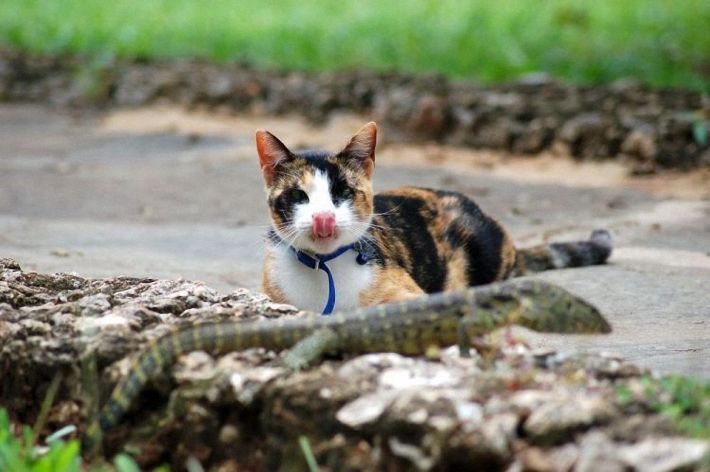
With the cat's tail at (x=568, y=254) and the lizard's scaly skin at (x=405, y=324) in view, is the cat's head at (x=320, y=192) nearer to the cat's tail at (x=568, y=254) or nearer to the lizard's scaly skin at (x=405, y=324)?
the lizard's scaly skin at (x=405, y=324)

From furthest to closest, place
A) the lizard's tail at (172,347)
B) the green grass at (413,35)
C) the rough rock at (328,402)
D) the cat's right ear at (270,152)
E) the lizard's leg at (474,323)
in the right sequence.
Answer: the green grass at (413,35) < the cat's right ear at (270,152) < the lizard's leg at (474,323) < the lizard's tail at (172,347) < the rough rock at (328,402)

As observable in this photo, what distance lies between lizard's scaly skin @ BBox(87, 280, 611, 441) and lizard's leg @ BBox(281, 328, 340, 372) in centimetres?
2

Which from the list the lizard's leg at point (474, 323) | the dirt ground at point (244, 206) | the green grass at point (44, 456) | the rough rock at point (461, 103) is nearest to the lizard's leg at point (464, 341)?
the lizard's leg at point (474, 323)

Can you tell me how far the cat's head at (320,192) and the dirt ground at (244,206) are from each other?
1058mm

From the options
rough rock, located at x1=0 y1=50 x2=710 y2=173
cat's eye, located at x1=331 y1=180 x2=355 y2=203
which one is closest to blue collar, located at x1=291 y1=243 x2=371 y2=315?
cat's eye, located at x1=331 y1=180 x2=355 y2=203

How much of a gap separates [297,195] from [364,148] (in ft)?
1.60

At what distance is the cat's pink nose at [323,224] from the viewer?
5.48m

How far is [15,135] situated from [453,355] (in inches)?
434

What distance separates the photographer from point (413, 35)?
14.4 m

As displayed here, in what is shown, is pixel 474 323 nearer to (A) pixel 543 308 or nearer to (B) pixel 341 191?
(A) pixel 543 308

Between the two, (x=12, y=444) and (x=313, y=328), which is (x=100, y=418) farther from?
(x=313, y=328)

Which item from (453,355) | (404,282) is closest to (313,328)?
(453,355)

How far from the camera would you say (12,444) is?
12.7 feet

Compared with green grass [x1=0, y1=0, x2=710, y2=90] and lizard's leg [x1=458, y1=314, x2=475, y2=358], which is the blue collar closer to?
lizard's leg [x1=458, y1=314, x2=475, y2=358]
